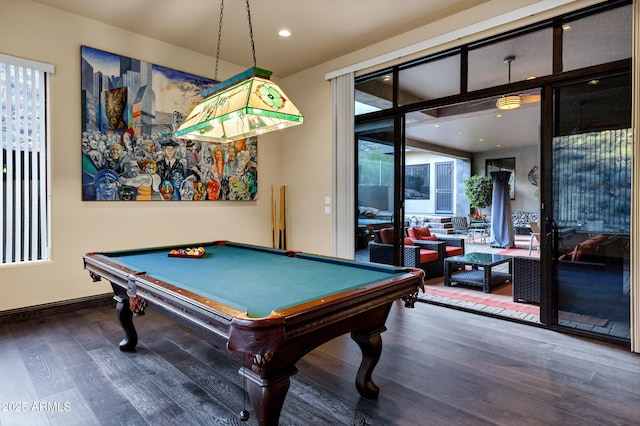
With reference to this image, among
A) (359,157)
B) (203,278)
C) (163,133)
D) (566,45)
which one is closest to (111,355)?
(203,278)

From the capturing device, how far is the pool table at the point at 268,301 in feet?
4.64

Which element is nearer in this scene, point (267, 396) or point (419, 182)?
point (267, 396)

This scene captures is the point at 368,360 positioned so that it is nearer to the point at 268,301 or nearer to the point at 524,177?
the point at 268,301

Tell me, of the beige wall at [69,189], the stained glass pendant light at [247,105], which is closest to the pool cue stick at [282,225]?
the beige wall at [69,189]

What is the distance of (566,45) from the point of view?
3.26m

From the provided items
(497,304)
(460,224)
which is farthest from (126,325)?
(460,224)

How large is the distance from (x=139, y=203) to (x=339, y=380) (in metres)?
3.37

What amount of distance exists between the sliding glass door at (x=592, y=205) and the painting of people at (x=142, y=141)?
4.14m

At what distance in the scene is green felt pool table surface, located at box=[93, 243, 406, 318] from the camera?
1.72 meters

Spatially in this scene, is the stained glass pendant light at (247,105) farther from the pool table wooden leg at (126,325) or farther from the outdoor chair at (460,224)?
the outdoor chair at (460,224)

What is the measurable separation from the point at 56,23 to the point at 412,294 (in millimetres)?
4541

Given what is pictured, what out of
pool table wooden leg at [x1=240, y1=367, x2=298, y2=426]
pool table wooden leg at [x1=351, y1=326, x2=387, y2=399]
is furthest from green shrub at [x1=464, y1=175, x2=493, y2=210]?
pool table wooden leg at [x1=240, y1=367, x2=298, y2=426]

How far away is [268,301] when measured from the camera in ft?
5.48

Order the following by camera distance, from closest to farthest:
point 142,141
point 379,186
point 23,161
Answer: point 23,161 → point 142,141 → point 379,186
